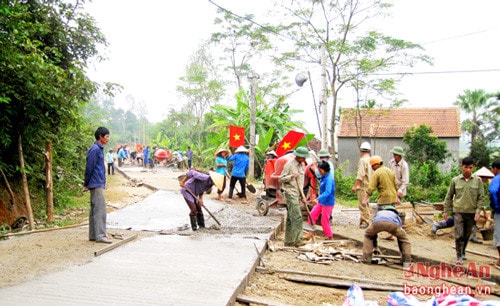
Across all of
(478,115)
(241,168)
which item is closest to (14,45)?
(241,168)

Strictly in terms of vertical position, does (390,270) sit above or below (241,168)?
below

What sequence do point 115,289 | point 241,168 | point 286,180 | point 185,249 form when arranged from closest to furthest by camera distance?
point 115,289 → point 185,249 → point 286,180 → point 241,168

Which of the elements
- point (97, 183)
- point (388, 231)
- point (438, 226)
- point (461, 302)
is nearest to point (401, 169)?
point (438, 226)

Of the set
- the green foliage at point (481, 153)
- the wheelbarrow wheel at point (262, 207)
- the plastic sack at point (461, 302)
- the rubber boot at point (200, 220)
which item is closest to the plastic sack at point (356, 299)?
Answer: the plastic sack at point (461, 302)

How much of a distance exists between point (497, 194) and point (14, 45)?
8721mm

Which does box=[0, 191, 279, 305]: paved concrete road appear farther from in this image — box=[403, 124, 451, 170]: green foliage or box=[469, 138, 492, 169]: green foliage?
box=[469, 138, 492, 169]: green foliage

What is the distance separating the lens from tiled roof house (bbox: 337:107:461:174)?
1093 inches

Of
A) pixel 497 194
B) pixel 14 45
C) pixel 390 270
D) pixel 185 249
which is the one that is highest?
pixel 14 45

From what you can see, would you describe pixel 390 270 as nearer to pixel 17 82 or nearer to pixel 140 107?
pixel 17 82

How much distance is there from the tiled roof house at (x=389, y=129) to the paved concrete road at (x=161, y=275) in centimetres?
2223

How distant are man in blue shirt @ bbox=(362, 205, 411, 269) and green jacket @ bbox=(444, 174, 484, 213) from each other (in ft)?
3.48

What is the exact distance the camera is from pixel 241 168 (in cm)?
1176

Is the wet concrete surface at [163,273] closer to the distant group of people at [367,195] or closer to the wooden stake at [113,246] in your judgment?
the wooden stake at [113,246]

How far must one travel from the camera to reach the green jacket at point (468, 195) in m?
6.34
